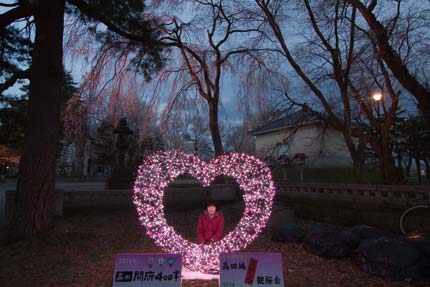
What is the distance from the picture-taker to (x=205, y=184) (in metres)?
5.91

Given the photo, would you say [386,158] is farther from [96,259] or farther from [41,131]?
[41,131]

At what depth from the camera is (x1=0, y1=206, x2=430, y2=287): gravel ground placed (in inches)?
199

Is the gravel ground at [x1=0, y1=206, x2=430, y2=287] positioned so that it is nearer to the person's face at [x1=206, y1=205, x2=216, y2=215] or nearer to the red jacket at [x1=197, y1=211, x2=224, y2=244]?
the red jacket at [x1=197, y1=211, x2=224, y2=244]

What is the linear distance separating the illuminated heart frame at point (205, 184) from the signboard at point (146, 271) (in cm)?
145

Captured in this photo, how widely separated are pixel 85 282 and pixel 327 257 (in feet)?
14.7

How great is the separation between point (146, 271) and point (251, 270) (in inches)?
50.4

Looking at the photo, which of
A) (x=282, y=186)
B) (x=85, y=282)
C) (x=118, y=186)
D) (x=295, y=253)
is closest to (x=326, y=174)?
(x=282, y=186)

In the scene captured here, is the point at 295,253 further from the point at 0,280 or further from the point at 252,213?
the point at 0,280

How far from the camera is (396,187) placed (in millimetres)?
9539

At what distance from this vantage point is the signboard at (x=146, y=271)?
374 centimetres

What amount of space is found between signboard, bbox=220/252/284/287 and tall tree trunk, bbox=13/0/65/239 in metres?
5.42


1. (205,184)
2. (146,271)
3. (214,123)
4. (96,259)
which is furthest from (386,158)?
(146,271)

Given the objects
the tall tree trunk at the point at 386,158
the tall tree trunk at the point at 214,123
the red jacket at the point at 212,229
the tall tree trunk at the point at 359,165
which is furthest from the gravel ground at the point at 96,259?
the tall tree trunk at the point at 386,158

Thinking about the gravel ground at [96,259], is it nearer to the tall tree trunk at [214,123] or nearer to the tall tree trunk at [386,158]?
the tall tree trunk at [214,123]
